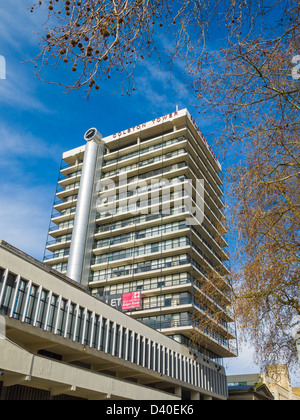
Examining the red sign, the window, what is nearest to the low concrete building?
the window

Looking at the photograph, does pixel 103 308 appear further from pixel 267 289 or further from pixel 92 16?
pixel 92 16

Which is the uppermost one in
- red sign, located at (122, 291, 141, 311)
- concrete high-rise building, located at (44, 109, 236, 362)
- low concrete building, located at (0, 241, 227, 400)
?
concrete high-rise building, located at (44, 109, 236, 362)

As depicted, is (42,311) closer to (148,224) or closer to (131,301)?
(131,301)

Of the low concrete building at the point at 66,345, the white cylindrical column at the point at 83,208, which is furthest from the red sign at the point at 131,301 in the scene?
the white cylindrical column at the point at 83,208

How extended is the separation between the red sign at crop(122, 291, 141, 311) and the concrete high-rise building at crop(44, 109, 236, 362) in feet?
0.45

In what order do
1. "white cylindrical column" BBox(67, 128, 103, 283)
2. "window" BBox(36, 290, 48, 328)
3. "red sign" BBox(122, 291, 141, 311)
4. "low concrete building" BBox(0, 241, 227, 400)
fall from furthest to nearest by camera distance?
"white cylindrical column" BBox(67, 128, 103, 283) → "red sign" BBox(122, 291, 141, 311) → "window" BBox(36, 290, 48, 328) → "low concrete building" BBox(0, 241, 227, 400)

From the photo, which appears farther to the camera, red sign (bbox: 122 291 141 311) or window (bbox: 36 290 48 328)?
red sign (bbox: 122 291 141 311)

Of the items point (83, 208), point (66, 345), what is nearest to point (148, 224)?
point (83, 208)

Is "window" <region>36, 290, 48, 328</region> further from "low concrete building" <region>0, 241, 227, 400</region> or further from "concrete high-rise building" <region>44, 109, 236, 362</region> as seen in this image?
"concrete high-rise building" <region>44, 109, 236, 362</region>

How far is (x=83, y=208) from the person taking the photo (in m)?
55.2

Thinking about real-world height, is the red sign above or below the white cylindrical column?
below

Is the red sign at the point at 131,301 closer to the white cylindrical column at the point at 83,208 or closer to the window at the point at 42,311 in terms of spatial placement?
the white cylindrical column at the point at 83,208

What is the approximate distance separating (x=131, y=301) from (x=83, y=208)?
57.3 ft

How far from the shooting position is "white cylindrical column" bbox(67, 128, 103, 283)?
169 ft
